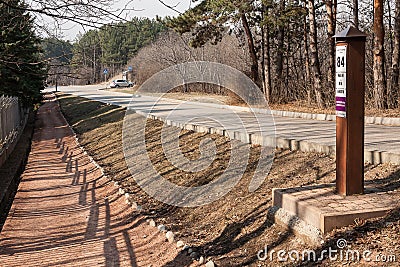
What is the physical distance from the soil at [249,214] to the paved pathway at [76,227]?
45 centimetres

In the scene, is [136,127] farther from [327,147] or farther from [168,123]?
[327,147]

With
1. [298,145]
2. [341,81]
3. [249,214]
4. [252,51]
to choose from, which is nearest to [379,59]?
[298,145]

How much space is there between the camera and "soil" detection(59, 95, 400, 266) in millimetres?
5152

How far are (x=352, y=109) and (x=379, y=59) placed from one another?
11491mm

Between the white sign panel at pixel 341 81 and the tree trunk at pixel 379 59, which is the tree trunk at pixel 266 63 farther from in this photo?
the white sign panel at pixel 341 81

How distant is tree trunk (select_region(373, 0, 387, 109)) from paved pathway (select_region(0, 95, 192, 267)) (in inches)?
367

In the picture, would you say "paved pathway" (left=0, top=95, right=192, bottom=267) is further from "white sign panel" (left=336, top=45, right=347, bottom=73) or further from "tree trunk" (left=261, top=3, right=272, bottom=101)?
"tree trunk" (left=261, top=3, right=272, bottom=101)

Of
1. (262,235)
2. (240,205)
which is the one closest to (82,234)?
(240,205)

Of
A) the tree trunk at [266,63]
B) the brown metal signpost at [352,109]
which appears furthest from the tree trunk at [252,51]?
the brown metal signpost at [352,109]

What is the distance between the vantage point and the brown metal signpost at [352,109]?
5977 millimetres

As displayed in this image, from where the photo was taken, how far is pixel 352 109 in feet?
19.6

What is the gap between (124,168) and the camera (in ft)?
45.9

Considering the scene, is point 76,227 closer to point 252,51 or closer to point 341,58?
point 341,58

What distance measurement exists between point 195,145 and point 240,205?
5037 millimetres
